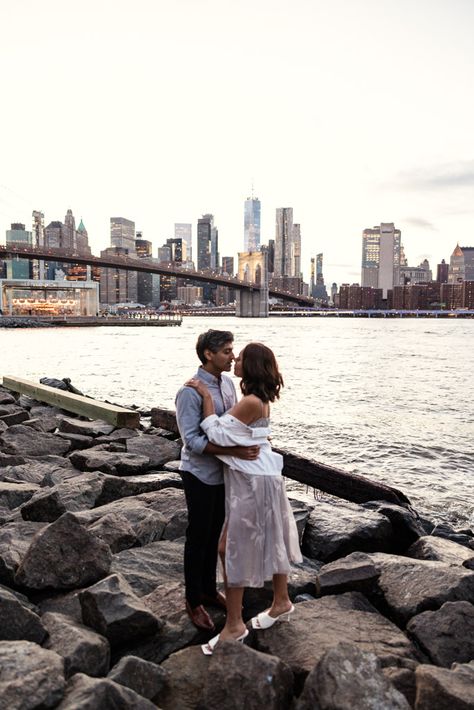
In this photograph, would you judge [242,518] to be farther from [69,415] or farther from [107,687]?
[69,415]

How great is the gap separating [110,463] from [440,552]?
3614mm

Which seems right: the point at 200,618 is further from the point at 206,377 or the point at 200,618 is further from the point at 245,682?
the point at 206,377

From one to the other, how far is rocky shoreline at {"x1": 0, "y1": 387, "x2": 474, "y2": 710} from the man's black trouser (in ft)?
0.72

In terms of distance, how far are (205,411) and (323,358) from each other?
120 feet

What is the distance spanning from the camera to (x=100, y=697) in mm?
2408

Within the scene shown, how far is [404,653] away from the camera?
10.3 feet

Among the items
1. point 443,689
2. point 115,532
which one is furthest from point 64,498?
point 443,689

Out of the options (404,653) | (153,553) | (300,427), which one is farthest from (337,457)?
(404,653)

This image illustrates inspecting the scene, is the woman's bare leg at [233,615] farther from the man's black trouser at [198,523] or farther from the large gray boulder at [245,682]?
the large gray boulder at [245,682]

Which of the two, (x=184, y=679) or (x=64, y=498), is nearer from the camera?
(x=184, y=679)

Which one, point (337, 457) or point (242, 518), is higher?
point (242, 518)

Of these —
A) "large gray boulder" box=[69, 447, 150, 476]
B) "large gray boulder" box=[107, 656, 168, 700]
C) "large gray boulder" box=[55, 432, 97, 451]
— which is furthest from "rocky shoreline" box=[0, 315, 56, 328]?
"large gray boulder" box=[107, 656, 168, 700]

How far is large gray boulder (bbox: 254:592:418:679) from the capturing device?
120 inches

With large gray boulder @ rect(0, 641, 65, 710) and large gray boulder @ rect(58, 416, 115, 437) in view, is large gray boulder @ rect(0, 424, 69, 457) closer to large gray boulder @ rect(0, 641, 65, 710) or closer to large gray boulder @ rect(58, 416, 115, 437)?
large gray boulder @ rect(58, 416, 115, 437)
